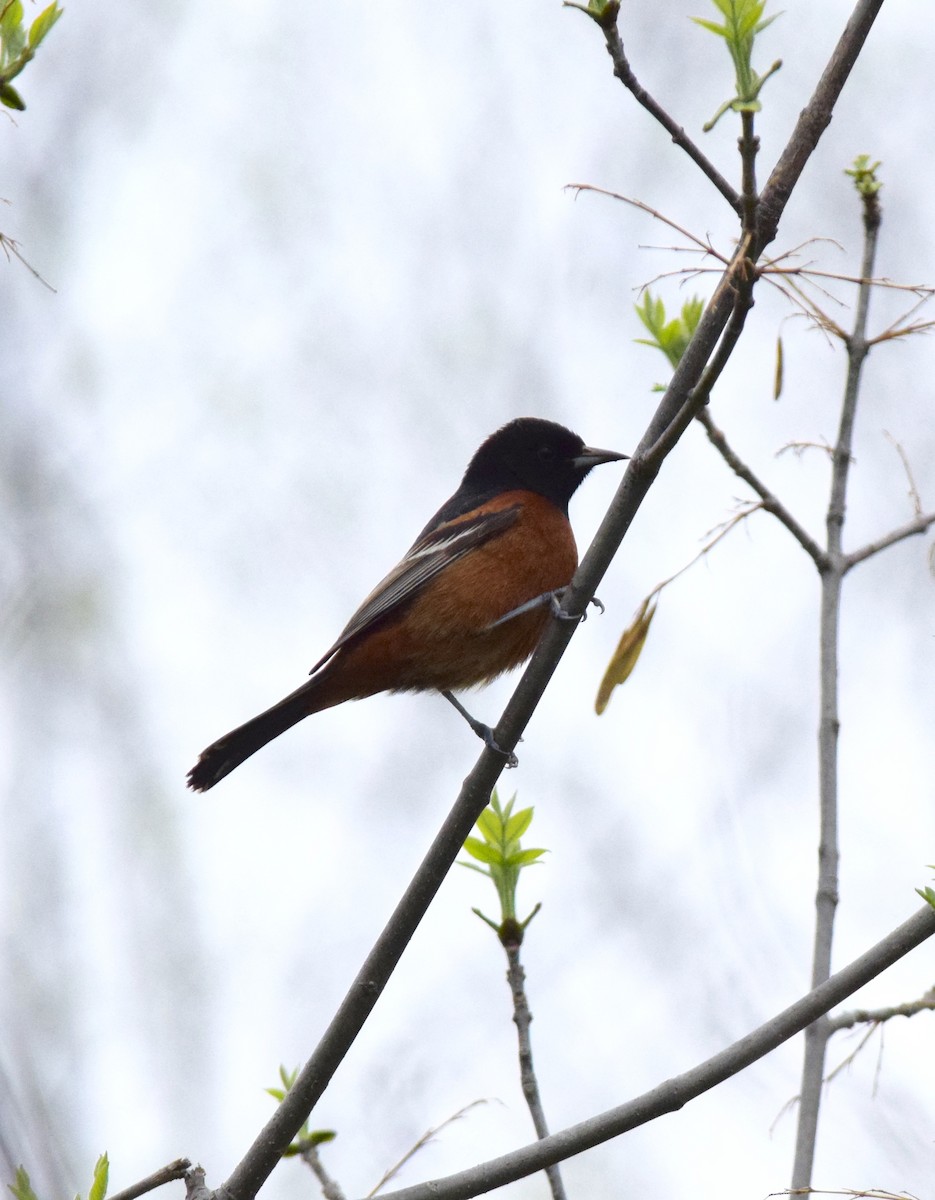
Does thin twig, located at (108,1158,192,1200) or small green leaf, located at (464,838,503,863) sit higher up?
small green leaf, located at (464,838,503,863)

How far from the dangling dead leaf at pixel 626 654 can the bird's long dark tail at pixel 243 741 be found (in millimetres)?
1603

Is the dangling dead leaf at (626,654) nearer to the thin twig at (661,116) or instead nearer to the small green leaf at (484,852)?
the small green leaf at (484,852)

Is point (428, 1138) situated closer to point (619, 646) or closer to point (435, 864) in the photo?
point (435, 864)

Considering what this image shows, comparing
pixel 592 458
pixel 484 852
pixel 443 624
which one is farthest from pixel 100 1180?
pixel 592 458

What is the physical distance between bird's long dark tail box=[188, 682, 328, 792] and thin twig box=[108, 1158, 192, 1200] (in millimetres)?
2499

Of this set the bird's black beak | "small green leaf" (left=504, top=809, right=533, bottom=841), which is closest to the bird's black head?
the bird's black beak

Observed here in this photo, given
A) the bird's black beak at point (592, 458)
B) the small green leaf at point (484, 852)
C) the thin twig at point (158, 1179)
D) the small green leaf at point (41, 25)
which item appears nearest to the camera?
the thin twig at point (158, 1179)

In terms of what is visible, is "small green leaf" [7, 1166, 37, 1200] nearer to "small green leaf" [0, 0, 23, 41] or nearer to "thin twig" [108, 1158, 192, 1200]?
"thin twig" [108, 1158, 192, 1200]

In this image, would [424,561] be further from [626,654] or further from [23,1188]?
[23,1188]

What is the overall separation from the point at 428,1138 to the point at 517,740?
1.11 metres

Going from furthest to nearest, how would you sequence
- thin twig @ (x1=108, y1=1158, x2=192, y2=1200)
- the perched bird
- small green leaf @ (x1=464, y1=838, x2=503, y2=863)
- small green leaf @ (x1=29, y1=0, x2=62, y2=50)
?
the perched bird
small green leaf @ (x1=464, y1=838, x2=503, y2=863)
small green leaf @ (x1=29, y1=0, x2=62, y2=50)
thin twig @ (x1=108, y1=1158, x2=192, y2=1200)

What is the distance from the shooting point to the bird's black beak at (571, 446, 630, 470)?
596 centimetres

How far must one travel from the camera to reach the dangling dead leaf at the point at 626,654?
3859mm

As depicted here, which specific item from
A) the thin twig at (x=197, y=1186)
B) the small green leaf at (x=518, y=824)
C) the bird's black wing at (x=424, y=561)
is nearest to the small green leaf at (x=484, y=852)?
the small green leaf at (x=518, y=824)
